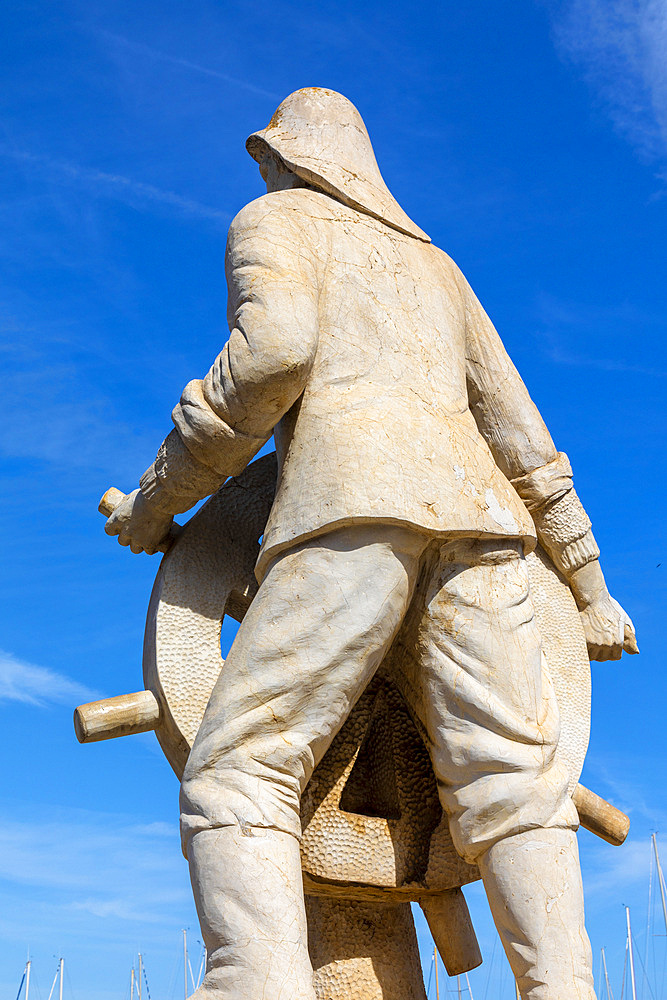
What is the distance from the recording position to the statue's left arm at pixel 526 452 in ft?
15.0

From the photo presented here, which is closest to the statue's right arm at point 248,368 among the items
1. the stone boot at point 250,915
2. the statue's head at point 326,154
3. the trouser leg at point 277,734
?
the statue's head at point 326,154

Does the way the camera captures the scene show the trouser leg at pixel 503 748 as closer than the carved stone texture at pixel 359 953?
Yes

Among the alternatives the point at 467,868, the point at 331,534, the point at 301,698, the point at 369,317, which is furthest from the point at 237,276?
the point at 467,868

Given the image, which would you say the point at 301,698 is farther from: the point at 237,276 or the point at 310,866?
the point at 237,276

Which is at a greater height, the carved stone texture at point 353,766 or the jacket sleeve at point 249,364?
the jacket sleeve at point 249,364

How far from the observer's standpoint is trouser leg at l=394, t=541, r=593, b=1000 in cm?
369

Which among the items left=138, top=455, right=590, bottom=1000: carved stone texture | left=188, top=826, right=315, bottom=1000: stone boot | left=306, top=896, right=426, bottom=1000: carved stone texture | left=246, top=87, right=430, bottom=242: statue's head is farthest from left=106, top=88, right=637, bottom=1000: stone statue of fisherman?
left=306, top=896, right=426, bottom=1000: carved stone texture

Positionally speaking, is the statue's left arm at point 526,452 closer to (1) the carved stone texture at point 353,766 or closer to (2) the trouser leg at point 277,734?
(1) the carved stone texture at point 353,766

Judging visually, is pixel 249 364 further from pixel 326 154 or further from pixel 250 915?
pixel 250 915

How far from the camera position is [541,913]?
3.68 meters

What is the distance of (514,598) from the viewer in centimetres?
399

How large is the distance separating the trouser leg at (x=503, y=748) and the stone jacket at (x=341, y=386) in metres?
0.22

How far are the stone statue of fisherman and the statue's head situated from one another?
0.15 meters

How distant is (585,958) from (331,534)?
1501 millimetres
